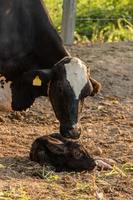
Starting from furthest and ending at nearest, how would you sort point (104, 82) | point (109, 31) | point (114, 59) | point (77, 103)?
point (109, 31)
point (114, 59)
point (104, 82)
point (77, 103)

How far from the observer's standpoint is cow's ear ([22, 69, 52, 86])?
24.6ft

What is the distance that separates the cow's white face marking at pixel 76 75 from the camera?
7236 millimetres

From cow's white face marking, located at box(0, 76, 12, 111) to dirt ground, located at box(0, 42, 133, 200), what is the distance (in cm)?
23

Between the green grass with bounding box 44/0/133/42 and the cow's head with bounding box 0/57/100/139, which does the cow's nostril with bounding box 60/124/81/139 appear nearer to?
the cow's head with bounding box 0/57/100/139

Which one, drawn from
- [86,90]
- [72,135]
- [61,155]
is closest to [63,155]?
[61,155]

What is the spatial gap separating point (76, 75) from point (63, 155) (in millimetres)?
957

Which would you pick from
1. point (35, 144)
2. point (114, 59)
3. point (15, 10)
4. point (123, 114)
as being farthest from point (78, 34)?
point (35, 144)

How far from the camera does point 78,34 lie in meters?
14.8

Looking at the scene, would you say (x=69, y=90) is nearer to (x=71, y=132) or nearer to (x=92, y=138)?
(x=71, y=132)

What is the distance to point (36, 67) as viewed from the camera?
803 centimetres

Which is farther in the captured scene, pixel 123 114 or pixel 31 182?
pixel 123 114

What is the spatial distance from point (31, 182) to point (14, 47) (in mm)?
1987

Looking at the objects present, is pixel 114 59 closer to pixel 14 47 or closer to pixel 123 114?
pixel 123 114

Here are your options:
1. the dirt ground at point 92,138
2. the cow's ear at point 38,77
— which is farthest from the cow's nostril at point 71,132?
the cow's ear at point 38,77
